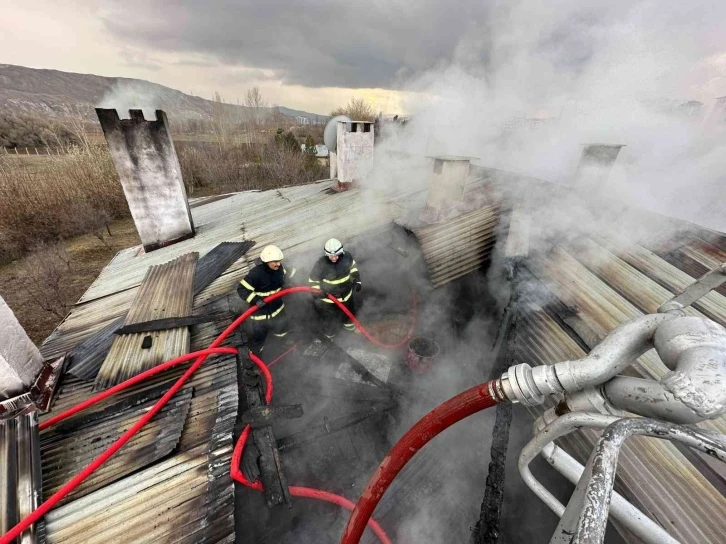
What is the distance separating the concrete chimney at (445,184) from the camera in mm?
5559

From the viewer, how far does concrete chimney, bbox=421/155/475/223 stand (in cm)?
556

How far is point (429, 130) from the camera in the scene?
10.9 m

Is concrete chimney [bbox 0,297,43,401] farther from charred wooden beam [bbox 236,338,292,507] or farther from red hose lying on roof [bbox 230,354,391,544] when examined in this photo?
red hose lying on roof [bbox 230,354,391,544]

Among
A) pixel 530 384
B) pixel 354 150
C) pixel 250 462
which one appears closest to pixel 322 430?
pixel 250 462

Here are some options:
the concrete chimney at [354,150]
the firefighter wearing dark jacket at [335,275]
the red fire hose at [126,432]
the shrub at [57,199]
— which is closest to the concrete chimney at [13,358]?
the red fire hose at [126,432]

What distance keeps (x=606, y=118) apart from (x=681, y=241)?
5.60 metres

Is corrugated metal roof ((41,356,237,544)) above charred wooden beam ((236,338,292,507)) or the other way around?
above

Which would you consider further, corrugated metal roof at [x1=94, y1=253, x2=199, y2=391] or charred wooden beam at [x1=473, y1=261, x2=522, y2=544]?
corrugated metal roof at [x1=94, y1=253, x2=199, y2=391]

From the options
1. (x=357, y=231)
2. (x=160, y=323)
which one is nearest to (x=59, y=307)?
(x=160, y=323)

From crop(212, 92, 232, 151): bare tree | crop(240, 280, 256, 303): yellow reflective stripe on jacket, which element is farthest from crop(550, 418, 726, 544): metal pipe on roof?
crop(212, 92, 232, 151): bare tree

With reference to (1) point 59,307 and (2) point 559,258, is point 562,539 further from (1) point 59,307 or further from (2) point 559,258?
(1) point 59,307

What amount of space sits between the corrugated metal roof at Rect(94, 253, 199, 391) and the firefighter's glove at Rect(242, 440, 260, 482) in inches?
62.2

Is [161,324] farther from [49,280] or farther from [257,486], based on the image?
[49,280]

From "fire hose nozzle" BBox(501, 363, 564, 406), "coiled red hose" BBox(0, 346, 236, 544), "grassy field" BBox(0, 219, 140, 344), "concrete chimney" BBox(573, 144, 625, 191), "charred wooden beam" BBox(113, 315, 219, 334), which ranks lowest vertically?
"grassy field" BBox(0, 219, 140, 344)
